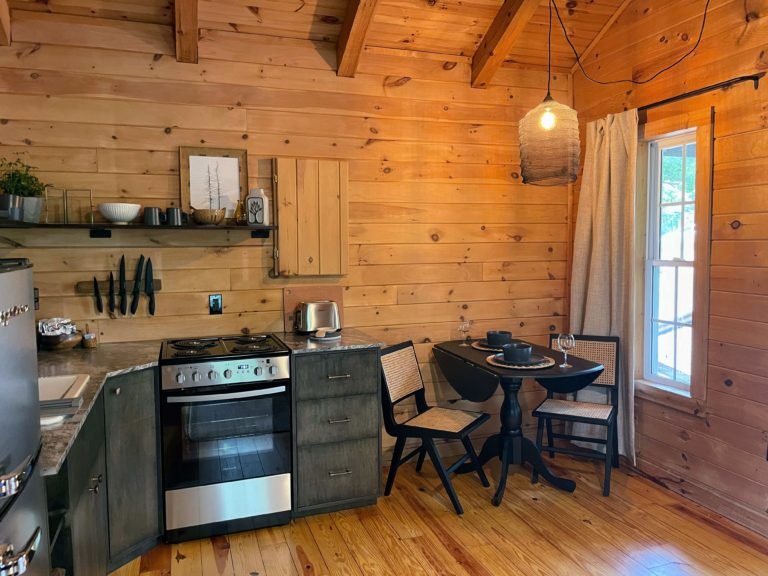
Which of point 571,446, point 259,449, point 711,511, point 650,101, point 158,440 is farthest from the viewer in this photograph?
point 571,446

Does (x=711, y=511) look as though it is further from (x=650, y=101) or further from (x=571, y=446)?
(x=650, y=101)

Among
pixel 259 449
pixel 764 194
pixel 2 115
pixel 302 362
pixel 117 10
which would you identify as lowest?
pixel 259 449

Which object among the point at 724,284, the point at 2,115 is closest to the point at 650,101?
the point at 724,284

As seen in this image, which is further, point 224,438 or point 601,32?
point 601,32

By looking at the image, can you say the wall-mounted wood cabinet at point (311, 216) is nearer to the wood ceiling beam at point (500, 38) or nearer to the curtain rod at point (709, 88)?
the wood ceiling beam at point (500, 38)

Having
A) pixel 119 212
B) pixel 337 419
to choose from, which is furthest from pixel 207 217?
pixel 337 419

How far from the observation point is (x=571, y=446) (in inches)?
154

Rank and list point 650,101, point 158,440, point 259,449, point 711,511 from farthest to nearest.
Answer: point 650,101
point 711,511
point 259,449
point 158,440

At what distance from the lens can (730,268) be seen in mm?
2910

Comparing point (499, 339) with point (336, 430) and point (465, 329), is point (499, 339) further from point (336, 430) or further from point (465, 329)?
point (336, 430)

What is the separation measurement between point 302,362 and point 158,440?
73 cm

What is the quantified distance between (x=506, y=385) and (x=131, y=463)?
189 centimetres

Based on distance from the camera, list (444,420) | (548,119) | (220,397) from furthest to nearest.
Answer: (444,420)
(548,119)
(220,397)

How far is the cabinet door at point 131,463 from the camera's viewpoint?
8.03 ft
